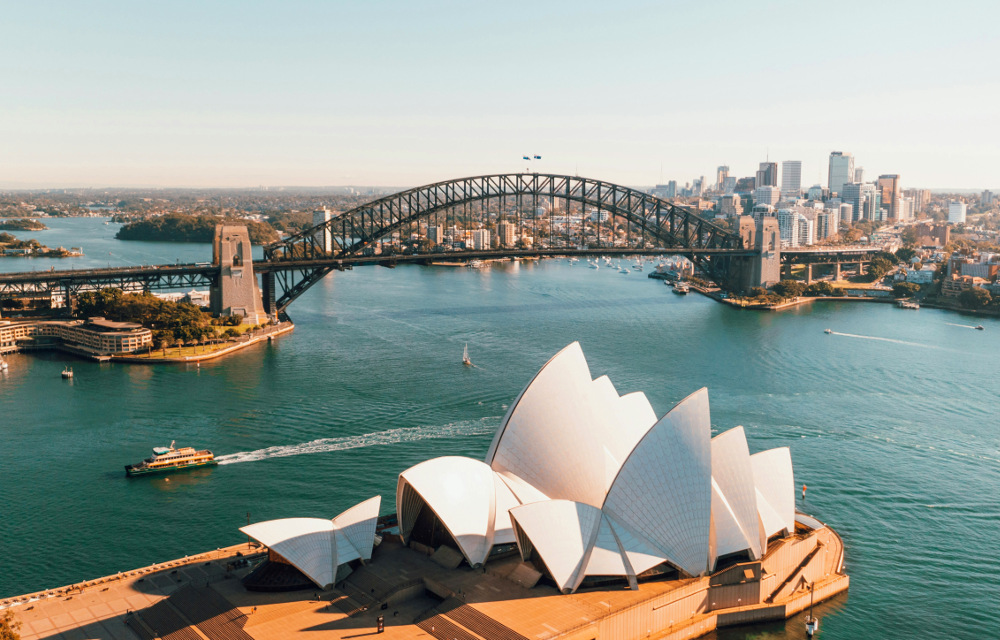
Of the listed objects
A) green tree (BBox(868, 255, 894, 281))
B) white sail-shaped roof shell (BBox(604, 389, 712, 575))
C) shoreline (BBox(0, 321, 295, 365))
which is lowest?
shoreline (BBox(0, 321, 295, 365))

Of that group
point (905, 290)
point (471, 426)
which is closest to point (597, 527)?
point (471, 426)

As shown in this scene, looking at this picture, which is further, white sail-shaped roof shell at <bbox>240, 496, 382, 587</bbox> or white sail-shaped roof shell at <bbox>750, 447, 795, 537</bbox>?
white sail-shaped roof shell at <bbox>750, 447, 795, 537</bbox>

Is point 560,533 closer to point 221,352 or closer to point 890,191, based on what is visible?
point 221,352

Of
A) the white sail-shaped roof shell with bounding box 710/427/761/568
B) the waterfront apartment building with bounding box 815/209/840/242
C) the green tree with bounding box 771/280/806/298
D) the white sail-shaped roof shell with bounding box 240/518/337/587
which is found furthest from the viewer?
the waterfront apartment building with bounding box 815/209/840/242

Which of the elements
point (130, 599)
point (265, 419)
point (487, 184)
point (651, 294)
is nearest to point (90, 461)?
point (265, 419)

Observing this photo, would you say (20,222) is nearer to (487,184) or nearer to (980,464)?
(487,184)

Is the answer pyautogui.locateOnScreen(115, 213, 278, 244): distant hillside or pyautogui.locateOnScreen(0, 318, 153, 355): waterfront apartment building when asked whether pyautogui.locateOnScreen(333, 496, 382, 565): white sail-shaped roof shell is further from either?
pyautogui.locateOnScreen(115, 213, 278, 244): distant hillside

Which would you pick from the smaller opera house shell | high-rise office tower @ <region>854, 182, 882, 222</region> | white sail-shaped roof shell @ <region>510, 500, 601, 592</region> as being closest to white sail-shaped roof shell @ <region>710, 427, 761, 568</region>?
the smaller opera house shell
